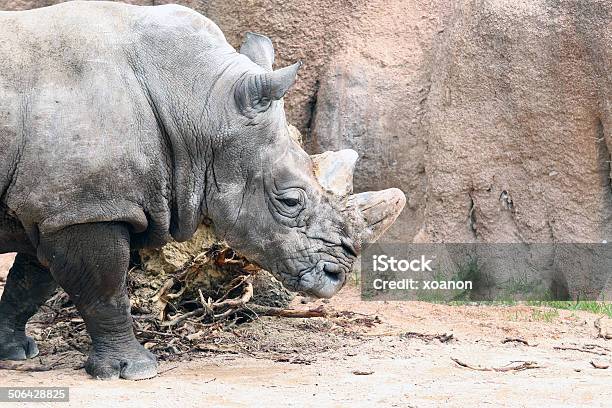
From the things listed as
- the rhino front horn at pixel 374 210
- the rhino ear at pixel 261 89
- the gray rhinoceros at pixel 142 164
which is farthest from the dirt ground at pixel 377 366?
the rhino ear at pixel 261 89

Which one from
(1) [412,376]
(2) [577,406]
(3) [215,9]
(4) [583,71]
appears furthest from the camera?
(3) [215,9]

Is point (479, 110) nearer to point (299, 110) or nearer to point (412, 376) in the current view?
point (299, 110)

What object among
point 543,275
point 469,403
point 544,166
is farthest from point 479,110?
point 469,403

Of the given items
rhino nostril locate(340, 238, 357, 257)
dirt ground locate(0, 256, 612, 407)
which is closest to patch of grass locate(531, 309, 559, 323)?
dirt ground locate(0, 256, 612, 407)

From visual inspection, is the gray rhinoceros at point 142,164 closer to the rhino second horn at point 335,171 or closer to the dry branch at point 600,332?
the rhino second horn at point 335,171

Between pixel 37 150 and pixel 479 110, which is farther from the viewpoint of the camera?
pixel 479 110

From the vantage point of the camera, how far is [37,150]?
20.7 ft

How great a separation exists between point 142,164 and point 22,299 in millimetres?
1484

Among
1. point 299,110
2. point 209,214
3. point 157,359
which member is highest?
point 299,110

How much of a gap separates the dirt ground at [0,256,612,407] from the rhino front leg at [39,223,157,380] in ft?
0.47

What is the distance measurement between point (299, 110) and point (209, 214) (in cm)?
406

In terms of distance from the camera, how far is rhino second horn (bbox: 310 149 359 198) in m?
6.89

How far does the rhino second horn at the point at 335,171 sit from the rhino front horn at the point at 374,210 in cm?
9

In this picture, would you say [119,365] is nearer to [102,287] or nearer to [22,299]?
[102,287]
